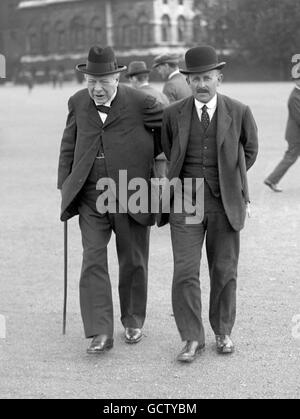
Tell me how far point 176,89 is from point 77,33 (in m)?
77.9

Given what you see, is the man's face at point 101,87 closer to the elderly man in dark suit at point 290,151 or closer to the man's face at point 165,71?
the man's face at point 165,71

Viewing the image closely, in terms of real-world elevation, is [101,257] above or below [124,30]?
above

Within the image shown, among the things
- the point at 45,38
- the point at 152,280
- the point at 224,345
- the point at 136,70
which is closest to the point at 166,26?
the point at 45,38

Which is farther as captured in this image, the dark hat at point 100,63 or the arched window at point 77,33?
the arched window at point 77,33

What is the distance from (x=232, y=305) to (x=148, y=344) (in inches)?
23.2

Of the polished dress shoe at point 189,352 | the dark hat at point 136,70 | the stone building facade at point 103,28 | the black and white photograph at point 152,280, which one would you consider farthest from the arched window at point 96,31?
the polished dress shoe at point 189,352

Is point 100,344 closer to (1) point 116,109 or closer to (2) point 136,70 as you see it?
(1) point 116,109

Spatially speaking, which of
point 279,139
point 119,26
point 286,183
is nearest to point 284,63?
point 119,26

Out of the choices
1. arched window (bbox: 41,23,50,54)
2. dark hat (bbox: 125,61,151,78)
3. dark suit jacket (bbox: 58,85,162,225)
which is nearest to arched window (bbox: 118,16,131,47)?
arched window (bbox: 41,23,50,54)

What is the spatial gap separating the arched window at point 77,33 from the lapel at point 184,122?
8089 centimetres

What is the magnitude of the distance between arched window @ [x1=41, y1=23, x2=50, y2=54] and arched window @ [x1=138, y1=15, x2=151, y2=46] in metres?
11.1

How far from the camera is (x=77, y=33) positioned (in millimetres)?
85312

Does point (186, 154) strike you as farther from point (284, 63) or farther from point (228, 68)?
point (228, 68)

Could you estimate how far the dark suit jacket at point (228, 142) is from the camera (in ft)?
16.4
